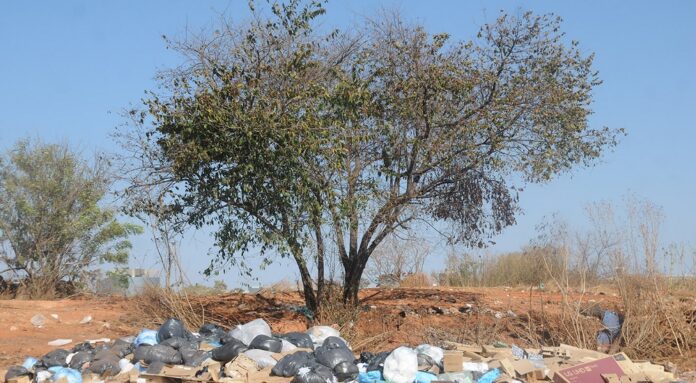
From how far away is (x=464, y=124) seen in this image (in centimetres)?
1380

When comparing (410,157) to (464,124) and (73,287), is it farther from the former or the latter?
(73,287)

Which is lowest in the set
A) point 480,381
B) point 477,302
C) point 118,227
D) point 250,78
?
point 480,381

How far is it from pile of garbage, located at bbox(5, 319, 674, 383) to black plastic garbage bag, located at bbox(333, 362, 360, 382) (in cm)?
1

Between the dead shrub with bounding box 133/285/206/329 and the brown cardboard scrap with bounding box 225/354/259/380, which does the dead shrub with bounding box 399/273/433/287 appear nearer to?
the dead shrub with bounding box 133/285/206/329

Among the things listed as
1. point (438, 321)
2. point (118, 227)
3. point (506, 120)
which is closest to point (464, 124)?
point (506, 120)

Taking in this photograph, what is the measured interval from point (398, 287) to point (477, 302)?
283cm

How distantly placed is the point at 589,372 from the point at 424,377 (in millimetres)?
1826

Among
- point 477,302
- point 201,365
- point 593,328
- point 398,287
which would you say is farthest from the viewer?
point 398,287

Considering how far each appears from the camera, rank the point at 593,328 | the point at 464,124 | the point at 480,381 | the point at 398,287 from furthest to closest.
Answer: the point at 398,287, the point at 464,124, the point at 593,328, the point at 480,381

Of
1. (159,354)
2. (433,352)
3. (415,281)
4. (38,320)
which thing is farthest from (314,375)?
(415,281)

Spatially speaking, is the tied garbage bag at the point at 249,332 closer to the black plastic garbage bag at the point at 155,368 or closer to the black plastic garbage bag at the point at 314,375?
the black plastic garbage bag at the point at 155,368

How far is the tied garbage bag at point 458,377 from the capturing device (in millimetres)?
9078

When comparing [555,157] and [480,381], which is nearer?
[480,381]

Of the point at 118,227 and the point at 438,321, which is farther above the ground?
the point at 118,227
